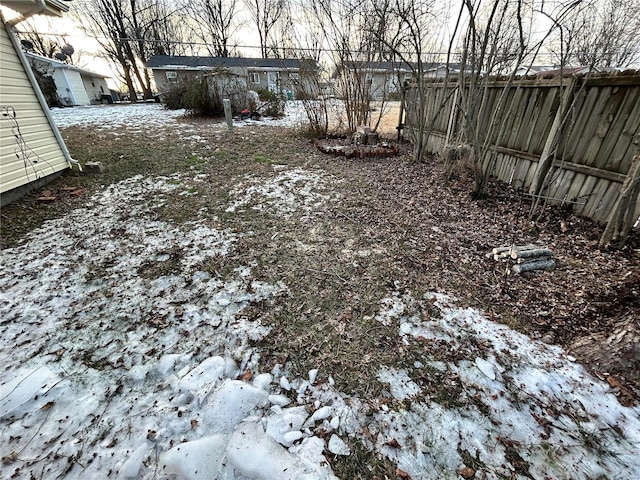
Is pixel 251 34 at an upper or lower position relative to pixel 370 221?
upper

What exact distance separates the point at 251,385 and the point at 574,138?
4.45 m

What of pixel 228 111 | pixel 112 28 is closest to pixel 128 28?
pixel 112 28

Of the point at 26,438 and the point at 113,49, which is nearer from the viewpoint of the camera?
the point at 26,438

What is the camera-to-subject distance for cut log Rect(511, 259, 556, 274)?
8.57ft

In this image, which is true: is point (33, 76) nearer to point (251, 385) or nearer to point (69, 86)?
point (251, 385)

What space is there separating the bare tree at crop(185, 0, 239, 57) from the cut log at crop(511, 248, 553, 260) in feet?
101

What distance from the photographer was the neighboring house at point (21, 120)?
3732 mm

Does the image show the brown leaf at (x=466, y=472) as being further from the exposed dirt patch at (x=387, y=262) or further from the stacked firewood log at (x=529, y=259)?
the stacked firewood log at (x=529, y=259)

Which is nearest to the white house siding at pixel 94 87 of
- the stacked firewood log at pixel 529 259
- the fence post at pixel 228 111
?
the fence post at pixel 228 111

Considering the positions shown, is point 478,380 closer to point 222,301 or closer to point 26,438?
point 222,301

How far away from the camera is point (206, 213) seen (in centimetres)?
380

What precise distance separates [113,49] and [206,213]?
28773mm

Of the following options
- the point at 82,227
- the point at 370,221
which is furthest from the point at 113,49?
the point at 370,221

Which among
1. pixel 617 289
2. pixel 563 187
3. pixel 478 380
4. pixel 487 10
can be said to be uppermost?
pixel 487 10
